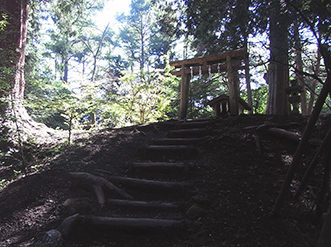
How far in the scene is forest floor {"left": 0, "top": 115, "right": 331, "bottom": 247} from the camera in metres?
2.12

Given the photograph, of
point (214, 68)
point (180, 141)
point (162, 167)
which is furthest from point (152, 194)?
point (214, 68)

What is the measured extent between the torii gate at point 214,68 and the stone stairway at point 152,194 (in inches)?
100

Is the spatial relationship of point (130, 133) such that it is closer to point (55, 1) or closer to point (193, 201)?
point (193, 201)

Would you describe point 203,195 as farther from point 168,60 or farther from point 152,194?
point 168,60

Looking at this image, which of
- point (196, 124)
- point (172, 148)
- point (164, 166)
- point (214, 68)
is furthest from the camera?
point (214, 68)

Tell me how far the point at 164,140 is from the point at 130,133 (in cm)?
107

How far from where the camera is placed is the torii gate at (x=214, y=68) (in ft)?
21.7

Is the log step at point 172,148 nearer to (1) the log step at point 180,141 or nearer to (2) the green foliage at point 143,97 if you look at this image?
(1) the log step at point 180,141

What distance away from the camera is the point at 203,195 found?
9.29 feet

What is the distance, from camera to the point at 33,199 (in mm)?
2957

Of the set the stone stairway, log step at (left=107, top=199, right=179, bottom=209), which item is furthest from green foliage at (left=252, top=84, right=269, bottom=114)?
log step at (left=107, top=199, right=179, bottom=209)

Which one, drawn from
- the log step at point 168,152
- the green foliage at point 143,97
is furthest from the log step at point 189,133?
the green foliage at point 143,97

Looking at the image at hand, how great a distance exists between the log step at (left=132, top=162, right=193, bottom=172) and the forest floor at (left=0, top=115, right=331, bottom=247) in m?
0.11

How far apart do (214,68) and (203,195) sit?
5.44 metres
